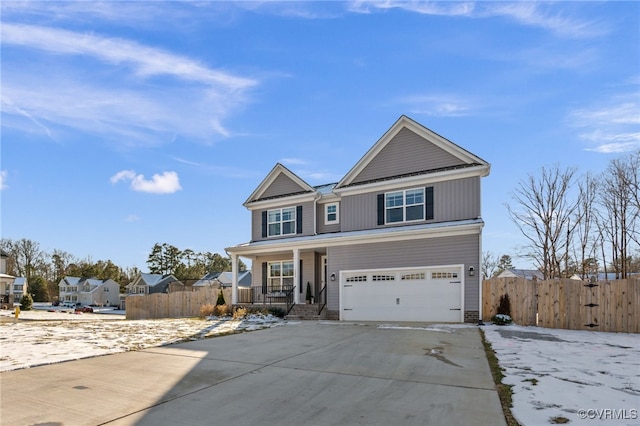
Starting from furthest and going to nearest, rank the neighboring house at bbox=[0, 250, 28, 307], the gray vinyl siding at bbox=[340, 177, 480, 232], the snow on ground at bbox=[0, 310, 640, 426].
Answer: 1. the neighboring house at bbox=[0, 250, 28, 307]
2. the gray vinyl siding at bbox=[340, 177, 480, 232]
3. the snow on ground at bbox=[0, 310, 640, 426]

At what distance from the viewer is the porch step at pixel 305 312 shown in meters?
17.4

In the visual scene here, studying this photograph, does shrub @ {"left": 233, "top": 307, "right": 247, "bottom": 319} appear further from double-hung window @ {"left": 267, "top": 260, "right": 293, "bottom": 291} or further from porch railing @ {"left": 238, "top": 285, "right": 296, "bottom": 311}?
double-hung window @ {"left": 267, "top": 260, "right": 293, "bottom": 291}

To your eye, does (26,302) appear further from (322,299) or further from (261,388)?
(261,388)

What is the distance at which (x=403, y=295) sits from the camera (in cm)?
1605

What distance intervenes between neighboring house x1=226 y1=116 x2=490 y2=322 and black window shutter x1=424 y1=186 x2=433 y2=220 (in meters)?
0.04

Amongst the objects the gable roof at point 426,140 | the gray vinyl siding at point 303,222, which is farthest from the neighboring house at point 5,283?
the gable roof at point 426,140

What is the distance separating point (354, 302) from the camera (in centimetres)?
1706

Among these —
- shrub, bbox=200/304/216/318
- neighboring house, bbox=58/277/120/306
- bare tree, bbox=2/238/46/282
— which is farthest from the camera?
neighboring house, bbox=58/277/120/306

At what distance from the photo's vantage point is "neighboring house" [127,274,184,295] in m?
61.7

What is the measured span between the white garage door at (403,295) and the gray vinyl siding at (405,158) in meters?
4.50

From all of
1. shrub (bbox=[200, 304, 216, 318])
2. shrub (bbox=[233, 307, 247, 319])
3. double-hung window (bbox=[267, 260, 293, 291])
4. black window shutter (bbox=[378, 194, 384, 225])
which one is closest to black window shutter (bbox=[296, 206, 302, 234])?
double-hung window (bbox=[267, 260, 293, 291])

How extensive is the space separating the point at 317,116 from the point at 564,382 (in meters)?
12.6

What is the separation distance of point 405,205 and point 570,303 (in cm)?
705

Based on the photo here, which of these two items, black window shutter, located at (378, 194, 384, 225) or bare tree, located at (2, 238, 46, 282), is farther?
bare tree, located at (2, 238, 46, 282)
